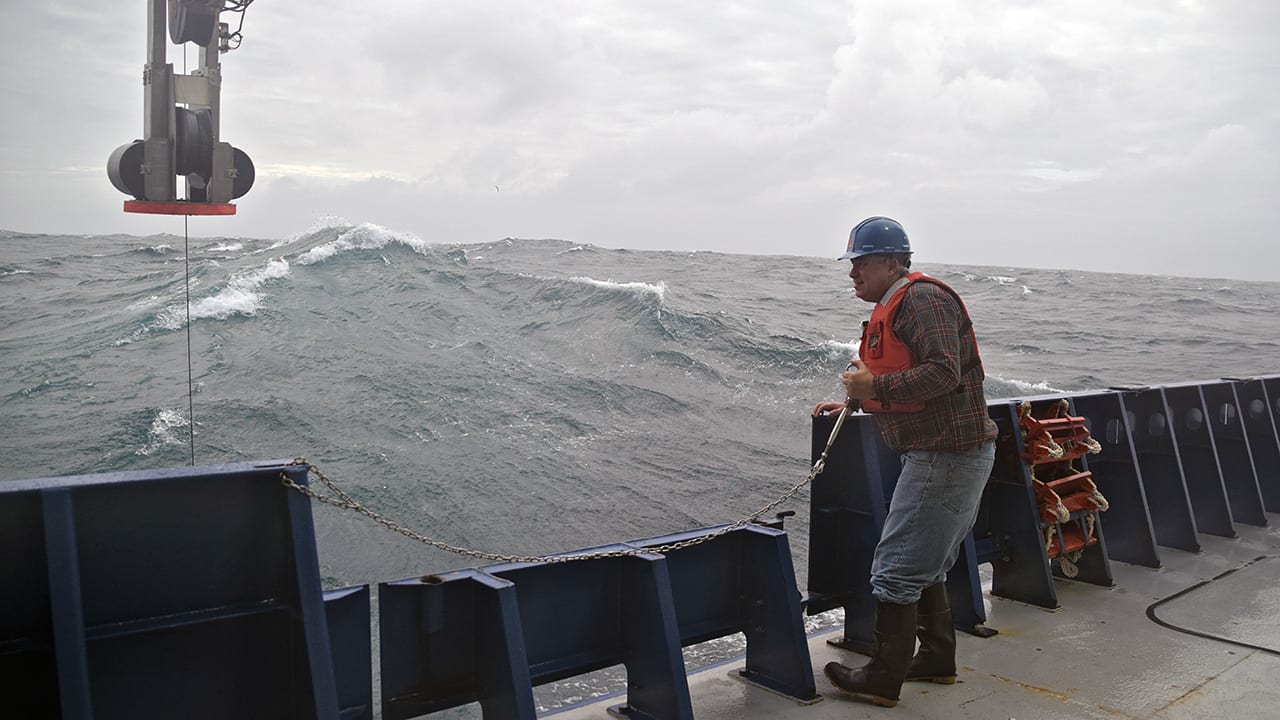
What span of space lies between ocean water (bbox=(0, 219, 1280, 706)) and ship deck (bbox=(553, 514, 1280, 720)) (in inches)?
99.6

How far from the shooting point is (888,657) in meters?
3.79

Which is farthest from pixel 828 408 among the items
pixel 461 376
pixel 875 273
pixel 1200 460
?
pixel 461 376

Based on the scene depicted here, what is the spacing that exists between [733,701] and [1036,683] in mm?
1361

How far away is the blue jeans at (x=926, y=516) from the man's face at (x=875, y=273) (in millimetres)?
653

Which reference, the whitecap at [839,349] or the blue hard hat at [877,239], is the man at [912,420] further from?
the whitecap at [839,349]

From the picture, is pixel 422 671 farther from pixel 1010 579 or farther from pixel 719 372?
pixel 719 372

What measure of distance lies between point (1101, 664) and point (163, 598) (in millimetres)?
3920

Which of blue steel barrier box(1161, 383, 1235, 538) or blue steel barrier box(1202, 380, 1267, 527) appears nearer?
blue steel barrier box(1161, 383, 1235, 538)

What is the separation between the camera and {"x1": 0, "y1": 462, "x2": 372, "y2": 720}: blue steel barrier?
2.42 m

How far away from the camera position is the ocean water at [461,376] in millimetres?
11156

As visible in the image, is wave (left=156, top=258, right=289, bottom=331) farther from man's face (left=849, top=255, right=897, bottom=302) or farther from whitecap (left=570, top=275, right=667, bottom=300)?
man's face (left=849, top=255, right=897, bottom=302)

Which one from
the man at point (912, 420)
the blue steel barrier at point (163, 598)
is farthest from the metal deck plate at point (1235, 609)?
the blue steel barrier at point (163, 598)

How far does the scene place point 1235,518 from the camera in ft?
22.8

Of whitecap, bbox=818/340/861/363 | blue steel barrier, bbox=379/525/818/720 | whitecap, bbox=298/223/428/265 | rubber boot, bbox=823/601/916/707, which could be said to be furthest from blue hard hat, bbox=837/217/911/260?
whitecap, bbox=298/223/428/265
